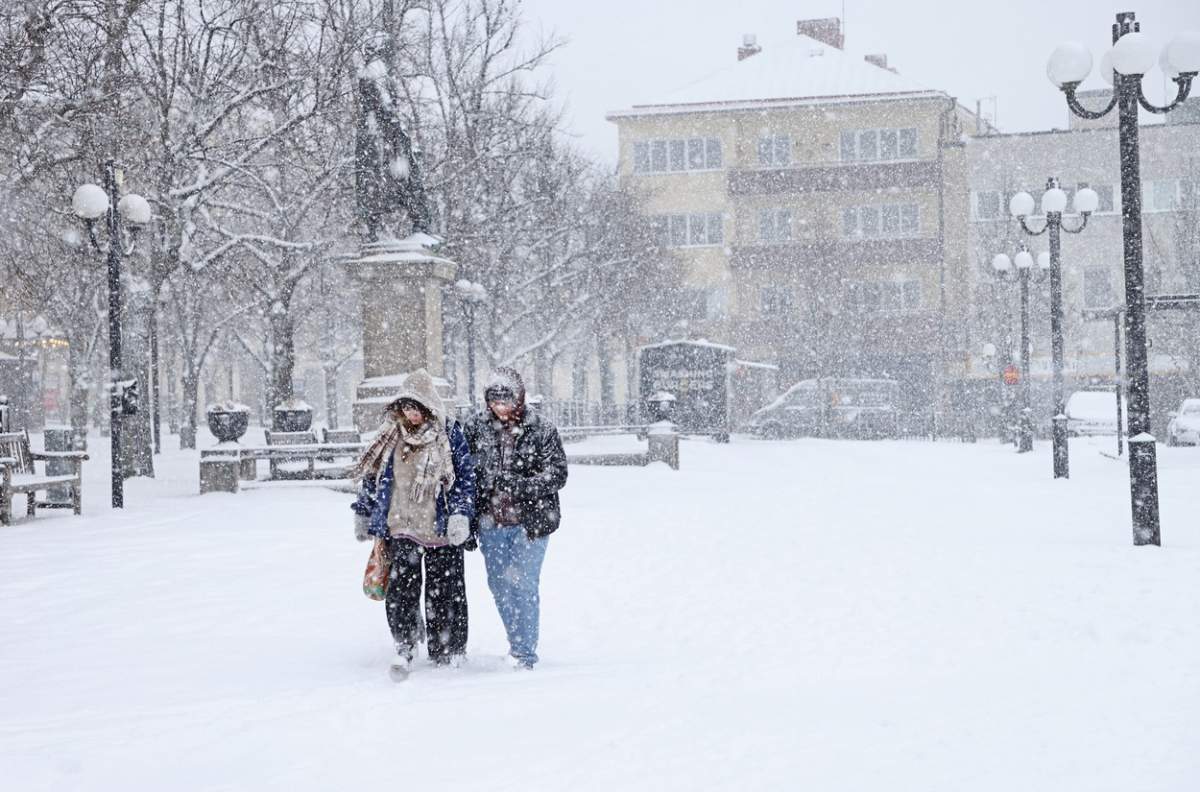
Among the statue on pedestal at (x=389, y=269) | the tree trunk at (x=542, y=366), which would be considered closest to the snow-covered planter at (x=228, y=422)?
the statue on pedestal at (x=389, y=269)

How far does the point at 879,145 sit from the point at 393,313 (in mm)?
36630

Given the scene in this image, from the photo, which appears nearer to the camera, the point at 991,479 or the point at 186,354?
the point at 991,479

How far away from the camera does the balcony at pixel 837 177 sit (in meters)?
48.2

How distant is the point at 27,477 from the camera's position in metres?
13.8

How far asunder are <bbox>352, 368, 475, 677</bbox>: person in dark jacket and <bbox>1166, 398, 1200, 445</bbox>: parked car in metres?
27.0

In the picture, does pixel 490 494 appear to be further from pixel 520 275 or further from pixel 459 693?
pixel 520 275

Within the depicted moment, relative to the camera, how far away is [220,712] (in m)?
5.46

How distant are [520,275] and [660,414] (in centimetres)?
1454

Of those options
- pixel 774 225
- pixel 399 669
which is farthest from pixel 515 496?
pixel 774 225

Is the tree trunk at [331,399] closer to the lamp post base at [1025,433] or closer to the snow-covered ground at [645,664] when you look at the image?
the lamp post base at [1025,433]

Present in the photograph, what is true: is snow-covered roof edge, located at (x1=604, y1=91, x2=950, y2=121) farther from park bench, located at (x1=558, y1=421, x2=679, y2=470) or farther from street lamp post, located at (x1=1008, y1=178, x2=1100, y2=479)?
park bench, located at (x1=558, y1=421, x2=679, y2=470)

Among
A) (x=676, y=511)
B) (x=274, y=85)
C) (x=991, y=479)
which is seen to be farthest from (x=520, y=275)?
(x=676, y=511)

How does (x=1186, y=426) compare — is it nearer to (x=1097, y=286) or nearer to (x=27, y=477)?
(x=1097, y=286)

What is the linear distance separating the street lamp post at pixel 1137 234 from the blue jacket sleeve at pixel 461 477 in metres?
6.38
